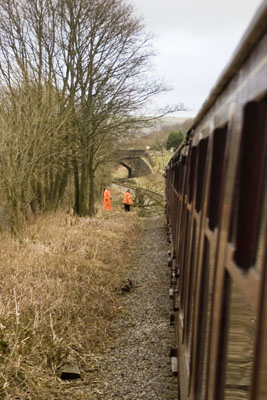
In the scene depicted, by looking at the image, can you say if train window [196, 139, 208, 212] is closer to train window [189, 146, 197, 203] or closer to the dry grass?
train window [189, 146, 197, 203]

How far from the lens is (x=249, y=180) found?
1.48 m

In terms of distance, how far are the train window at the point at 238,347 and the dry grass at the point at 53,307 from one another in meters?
3.56

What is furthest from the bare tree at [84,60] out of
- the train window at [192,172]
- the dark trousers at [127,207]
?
the train window at [192,172]

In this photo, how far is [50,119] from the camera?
15.4 meters

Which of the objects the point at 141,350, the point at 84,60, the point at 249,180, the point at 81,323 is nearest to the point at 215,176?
the point at 249,180

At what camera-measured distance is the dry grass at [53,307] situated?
5371 mm

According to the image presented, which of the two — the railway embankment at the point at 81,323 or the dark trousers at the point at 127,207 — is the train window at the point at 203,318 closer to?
the railway embankment at the point at 81,323

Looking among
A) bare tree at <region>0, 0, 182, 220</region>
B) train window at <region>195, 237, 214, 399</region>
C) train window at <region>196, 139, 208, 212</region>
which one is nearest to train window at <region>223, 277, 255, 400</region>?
train window at <region>195, 237, 214, 399</region>

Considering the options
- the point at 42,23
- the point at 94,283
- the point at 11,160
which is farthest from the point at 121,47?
the point at 94,283

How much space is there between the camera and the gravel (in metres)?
5.36

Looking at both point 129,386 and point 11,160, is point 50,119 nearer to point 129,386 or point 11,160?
point 11,160

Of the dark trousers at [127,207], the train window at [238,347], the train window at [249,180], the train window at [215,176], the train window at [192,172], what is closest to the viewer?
the train window at [249,180]

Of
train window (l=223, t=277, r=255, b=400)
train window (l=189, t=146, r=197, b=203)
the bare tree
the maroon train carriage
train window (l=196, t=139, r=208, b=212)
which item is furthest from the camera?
the bare tree

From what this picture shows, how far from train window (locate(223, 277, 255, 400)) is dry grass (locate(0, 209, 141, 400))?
3.56 meters
